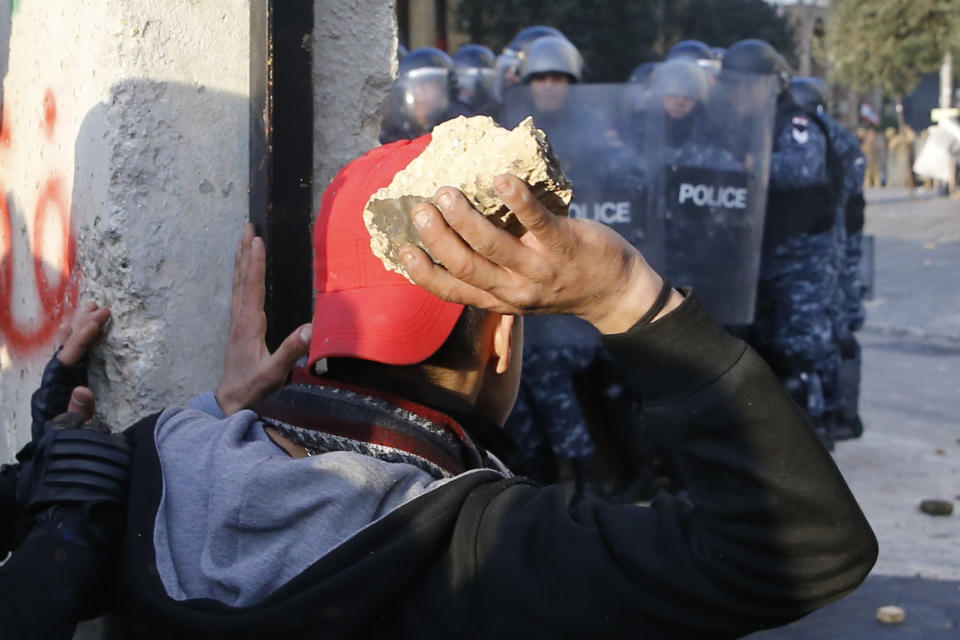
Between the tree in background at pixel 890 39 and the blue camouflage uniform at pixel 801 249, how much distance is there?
1070 cm

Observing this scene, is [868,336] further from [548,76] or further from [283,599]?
[283,599]

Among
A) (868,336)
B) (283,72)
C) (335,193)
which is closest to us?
(335,193)

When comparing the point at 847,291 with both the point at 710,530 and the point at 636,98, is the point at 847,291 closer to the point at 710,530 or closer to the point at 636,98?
the point at 636,98

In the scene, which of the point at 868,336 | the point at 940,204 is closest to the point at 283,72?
the point at 868,336

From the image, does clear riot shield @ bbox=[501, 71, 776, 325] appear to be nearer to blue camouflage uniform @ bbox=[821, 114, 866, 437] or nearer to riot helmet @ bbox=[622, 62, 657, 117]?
riot helmet @ bbox=[622, 62, 657, 117]

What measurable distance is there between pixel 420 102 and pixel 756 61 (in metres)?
1.86

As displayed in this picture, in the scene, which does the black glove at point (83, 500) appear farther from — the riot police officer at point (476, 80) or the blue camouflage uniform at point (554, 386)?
the riot police officer at point (476, 80)

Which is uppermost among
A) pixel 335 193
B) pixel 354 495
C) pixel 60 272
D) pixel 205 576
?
pixel 335 193

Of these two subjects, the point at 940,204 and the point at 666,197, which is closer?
the point at 666,197

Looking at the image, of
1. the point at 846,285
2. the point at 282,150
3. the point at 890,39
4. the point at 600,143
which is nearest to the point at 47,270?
the point at 282,150

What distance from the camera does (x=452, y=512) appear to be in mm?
1239

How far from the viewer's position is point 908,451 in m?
5.93

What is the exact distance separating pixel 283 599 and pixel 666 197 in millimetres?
3886

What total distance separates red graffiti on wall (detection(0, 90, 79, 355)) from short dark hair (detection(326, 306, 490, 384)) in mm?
860
